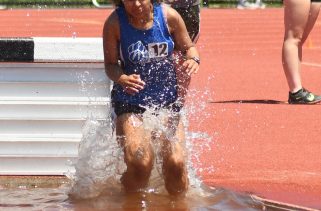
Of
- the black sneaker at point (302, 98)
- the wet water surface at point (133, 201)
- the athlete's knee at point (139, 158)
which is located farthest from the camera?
the black sneaker at point (302, 98)

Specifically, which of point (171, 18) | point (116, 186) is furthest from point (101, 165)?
point (171, 18)

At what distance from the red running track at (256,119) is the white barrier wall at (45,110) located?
36.6 inches

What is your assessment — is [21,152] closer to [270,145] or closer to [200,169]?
[200,169]

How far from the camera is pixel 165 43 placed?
666 centimetres

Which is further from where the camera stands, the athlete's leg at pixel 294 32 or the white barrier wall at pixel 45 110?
the athlete's leg at pixel 294 32

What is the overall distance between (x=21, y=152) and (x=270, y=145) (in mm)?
2039

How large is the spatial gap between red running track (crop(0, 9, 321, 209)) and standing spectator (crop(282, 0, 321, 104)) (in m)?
0.15

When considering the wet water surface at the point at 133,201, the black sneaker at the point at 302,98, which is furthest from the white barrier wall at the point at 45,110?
the black sneaker at the point at 302,98

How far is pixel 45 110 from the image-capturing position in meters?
7.55

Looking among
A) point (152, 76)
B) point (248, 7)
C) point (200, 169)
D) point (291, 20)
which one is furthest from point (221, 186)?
point (248, 7)

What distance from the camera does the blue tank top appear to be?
6625 mm

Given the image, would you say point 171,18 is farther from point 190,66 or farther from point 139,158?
point 139,158

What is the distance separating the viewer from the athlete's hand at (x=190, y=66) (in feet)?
21.5

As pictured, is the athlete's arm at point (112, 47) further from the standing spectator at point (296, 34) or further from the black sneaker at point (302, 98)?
the black sneaker at point (302, 98)
